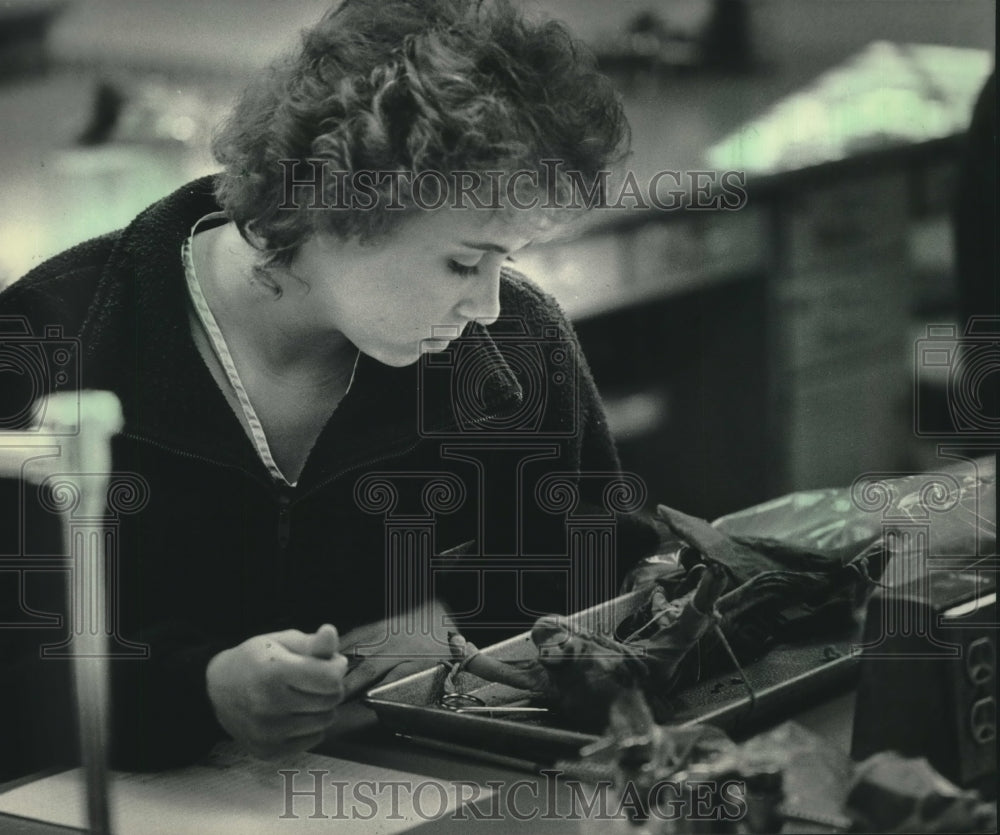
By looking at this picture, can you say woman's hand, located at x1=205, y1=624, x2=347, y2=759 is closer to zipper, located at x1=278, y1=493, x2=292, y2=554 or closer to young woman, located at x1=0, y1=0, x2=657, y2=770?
young woman, located at x1=0, y1=0, x2=657, y2=770

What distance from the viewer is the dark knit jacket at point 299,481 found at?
82.7 inches

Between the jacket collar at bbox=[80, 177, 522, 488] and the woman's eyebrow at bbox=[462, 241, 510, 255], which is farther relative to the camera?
the jacket collar at bbox=[80, 177, 522, 488]

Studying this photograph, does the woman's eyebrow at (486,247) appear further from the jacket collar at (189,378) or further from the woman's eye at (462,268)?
the jacket collar at (189,378)

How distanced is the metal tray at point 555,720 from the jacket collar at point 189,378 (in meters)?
0.38

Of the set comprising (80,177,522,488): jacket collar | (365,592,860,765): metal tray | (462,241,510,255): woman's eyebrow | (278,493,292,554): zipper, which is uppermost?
(462,241,510,255): woman's eyebrow

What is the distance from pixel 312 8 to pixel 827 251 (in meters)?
0.92

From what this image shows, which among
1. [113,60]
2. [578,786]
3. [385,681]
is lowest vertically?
[578,786]

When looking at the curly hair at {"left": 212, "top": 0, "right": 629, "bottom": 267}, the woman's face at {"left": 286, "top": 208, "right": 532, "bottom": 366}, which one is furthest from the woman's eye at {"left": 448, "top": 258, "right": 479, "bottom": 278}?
the curly hair at {"left": 212, "top": 0, "right": 629, "bottom": 267}

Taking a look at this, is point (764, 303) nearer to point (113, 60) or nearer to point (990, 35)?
point (990, 35)

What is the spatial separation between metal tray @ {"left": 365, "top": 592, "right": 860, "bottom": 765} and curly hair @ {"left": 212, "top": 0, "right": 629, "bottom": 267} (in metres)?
0.71

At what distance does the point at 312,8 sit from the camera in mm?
2062

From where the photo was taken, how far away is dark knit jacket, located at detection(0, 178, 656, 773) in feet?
6.89

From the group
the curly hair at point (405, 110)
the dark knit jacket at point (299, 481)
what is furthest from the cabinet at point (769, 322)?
the curly hair at point (405, 110)

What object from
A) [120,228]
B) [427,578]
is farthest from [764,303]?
[120,228]
